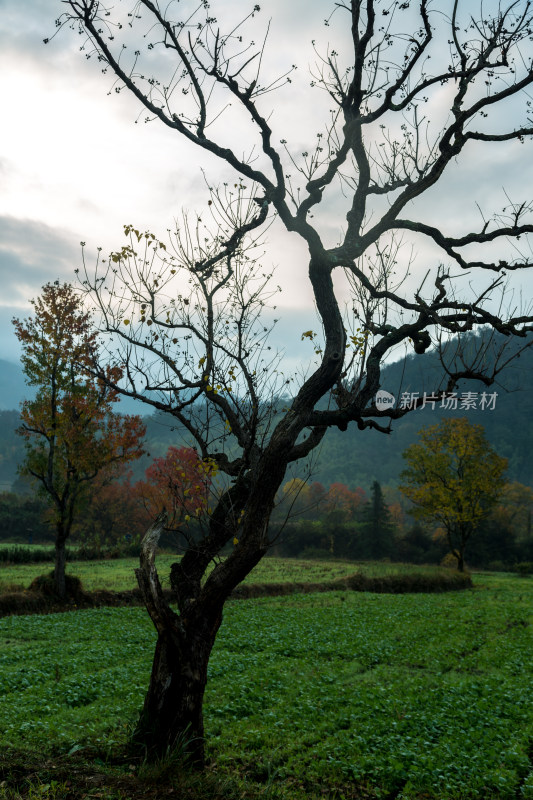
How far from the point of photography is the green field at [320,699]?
9.14m

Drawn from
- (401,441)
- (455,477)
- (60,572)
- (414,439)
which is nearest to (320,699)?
(60,572)

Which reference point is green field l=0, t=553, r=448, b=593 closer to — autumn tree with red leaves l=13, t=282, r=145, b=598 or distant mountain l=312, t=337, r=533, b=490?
autumn tree with red leaves l=13, t=282, r=145, b=598

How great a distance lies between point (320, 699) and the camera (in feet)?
43.0

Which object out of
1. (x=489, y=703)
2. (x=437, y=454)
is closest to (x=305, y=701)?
(x=489, y=703)

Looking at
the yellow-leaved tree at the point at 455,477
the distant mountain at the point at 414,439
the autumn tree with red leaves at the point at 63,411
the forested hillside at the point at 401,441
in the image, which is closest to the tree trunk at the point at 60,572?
the autumn tree with red leaves at the point at 63,411

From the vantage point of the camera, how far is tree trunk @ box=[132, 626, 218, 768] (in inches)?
308

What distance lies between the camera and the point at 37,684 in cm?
1379

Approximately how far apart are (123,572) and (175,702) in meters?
35.1

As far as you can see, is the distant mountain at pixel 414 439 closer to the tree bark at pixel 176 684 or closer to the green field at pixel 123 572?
the green field at pixel 123 572

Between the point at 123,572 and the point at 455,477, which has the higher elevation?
the point at 455,477

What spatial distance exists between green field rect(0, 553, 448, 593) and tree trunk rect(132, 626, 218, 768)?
2326cm

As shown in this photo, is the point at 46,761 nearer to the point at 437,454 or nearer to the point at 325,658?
the point at 325,658

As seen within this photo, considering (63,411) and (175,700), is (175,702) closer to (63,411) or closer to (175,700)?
(175,700)

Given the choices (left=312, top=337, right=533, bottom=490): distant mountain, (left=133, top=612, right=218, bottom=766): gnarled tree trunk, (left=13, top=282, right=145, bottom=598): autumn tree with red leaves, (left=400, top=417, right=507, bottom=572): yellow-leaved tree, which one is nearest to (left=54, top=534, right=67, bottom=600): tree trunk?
(left=13, top=282, right=145, bottom=598): autumn tree with red leaves
